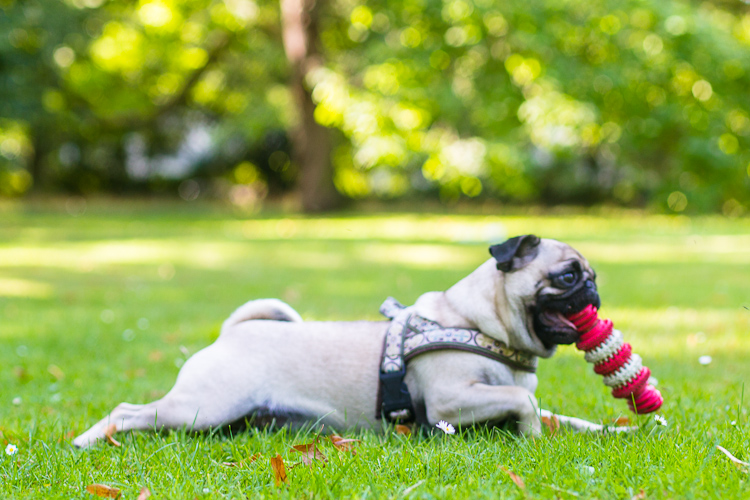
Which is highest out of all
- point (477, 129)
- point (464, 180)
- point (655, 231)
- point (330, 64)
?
point (330, 64)

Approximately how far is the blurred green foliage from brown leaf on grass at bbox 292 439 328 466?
14460 millimetres

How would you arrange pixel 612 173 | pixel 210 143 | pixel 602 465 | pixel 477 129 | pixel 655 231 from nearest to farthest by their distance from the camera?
pixel 602 465
pixel 655 231
pixel 477 129
pixel 612 173
pixel 210 143

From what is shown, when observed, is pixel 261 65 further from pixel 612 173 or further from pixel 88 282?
pixel 88 282

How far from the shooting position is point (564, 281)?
358 cm

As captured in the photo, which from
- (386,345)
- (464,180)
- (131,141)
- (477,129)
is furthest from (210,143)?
(386,345)

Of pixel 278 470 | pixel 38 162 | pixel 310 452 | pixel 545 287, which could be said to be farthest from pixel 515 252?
pixel 38 162

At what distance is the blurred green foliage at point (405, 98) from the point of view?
717 inches

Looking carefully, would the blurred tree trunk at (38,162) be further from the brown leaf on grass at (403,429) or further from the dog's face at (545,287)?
the dog's face at (545,287)

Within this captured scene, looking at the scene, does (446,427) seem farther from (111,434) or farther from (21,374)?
(21,374)

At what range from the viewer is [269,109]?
87.7 feet

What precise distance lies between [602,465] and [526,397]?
1.87 ft

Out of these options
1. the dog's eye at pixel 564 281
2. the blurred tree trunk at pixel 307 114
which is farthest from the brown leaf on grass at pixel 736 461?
the blurred tree trunk at pixel 307 114

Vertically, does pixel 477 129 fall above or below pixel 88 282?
above

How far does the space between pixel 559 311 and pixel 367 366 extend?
985 mm
